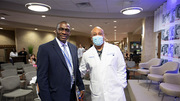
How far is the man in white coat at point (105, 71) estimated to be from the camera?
1.67 metres

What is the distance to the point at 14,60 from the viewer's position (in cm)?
870

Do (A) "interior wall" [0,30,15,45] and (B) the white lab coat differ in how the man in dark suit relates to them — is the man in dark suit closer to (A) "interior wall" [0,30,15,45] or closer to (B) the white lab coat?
(B) the white lab coat

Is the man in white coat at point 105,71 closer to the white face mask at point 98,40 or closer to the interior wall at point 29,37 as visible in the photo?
the white face mask at point 98,40

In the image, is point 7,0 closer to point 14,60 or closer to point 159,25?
point 14,60

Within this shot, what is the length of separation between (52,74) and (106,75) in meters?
0.80

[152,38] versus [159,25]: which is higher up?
[159,25]

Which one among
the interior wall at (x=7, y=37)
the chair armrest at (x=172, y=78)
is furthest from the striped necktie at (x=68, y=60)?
the interior wall at (x=7, y=37)

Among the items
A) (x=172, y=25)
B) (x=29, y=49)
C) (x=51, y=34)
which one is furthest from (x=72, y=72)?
(x=51, y=34)

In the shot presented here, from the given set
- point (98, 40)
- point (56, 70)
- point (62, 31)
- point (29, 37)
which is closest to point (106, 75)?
point (98, 40)

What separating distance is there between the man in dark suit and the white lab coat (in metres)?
0.40

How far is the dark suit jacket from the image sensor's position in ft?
4.04

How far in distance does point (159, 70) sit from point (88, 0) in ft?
12.6

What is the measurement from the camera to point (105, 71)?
168 cm

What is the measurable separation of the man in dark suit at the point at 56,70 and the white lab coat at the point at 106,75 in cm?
40
